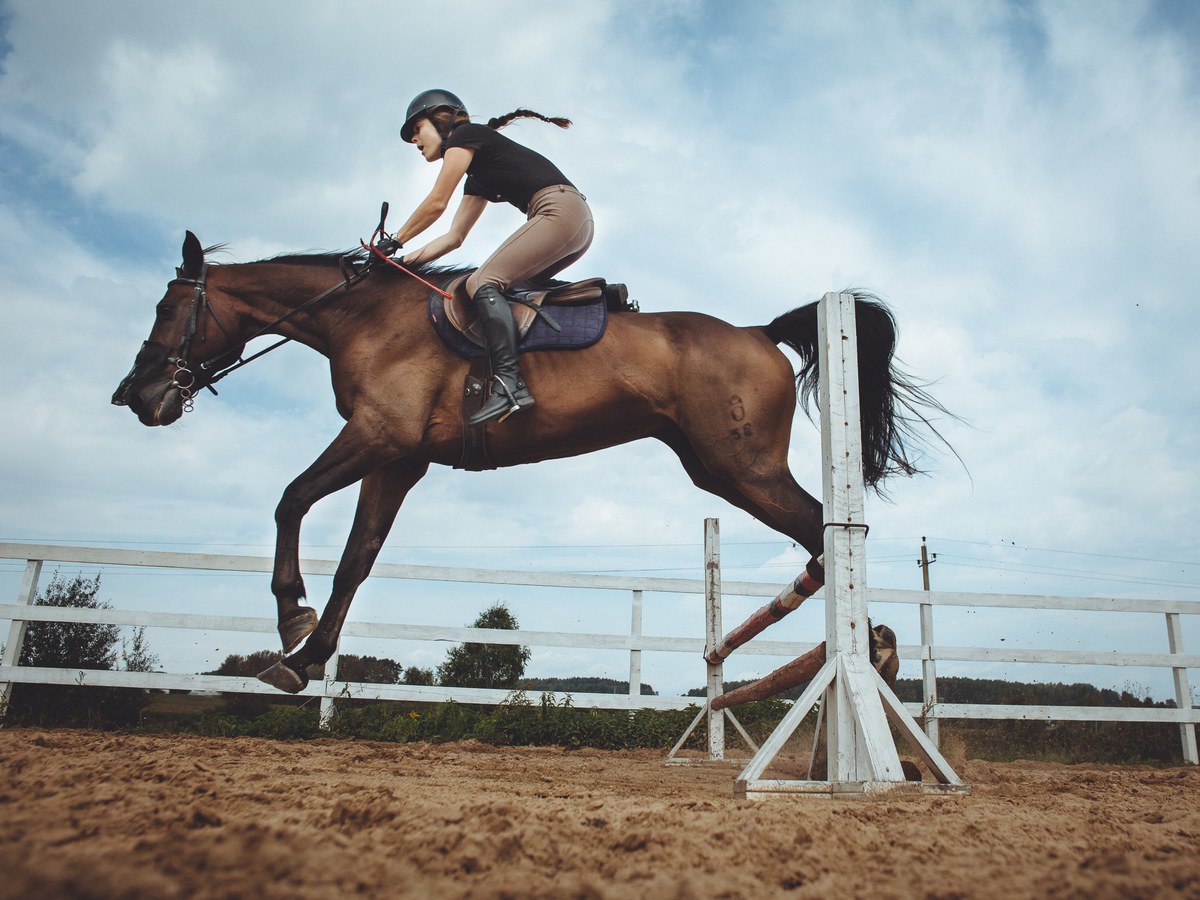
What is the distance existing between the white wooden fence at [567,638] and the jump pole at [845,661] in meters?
4.52

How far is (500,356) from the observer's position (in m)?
3.57

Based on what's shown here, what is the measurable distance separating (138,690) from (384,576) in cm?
243

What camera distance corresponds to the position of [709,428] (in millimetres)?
3752

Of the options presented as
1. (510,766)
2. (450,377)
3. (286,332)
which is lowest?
(510,766)

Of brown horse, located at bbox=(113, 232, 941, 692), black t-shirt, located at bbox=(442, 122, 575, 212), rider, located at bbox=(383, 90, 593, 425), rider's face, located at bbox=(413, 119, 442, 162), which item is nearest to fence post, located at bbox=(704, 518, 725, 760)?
brown horse, located at bbox=(113, 232, 941, 692)

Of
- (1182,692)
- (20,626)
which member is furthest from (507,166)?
(1182,692)

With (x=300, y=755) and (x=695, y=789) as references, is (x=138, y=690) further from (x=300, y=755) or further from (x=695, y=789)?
(x=695, y=789)

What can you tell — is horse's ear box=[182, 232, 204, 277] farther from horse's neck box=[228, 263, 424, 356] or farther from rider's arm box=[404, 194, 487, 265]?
rider's arm box=[404, 194, 487, 265]

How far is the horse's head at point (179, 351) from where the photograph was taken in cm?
407

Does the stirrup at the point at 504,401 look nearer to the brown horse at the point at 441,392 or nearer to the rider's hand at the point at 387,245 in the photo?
the brown horse at the point at 441,392

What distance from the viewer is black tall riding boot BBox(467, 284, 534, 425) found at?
11.5 ft

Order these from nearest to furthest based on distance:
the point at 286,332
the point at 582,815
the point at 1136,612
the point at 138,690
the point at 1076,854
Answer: the point at 1076,854 → the point at 582,815 → the point at 286,332 → the point at 138,690 → the point at 1136,612

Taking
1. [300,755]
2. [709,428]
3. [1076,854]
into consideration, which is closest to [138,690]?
[300,755]

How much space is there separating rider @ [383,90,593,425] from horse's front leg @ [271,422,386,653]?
550mm
